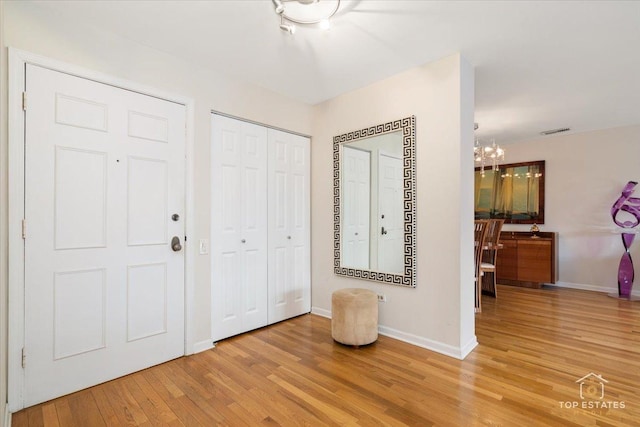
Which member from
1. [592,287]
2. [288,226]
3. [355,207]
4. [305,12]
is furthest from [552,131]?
[305,12]

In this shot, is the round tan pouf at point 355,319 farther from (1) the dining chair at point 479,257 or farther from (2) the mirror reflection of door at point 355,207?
(1) the dining chair at point 479,257

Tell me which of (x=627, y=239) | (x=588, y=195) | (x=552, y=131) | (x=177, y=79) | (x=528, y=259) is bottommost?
(x=528, y=259)

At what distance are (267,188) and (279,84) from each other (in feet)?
3.58

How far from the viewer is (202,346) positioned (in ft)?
8.75

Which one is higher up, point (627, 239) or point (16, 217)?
point (16, 217)

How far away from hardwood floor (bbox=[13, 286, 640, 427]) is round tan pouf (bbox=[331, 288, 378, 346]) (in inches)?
3.6

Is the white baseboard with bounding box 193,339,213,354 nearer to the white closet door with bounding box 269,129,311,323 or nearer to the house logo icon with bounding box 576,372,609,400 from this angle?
the white closet door with bounding box 269,129,311,323

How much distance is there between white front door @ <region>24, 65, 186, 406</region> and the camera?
1.93m

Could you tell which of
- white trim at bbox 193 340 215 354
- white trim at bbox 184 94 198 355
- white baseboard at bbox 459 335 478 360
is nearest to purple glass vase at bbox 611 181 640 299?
white baseboard at bbox 459 335 478 360

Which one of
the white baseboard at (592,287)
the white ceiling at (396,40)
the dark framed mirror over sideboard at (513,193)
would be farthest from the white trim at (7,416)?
the white baseboard at (592,287)

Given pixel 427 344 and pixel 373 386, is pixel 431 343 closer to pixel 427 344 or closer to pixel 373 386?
pixel 427 344

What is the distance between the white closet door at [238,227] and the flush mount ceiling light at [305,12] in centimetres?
114

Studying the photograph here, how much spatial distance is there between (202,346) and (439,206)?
2433 mm

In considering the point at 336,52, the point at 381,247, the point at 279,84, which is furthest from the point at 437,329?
the point at 279,84
